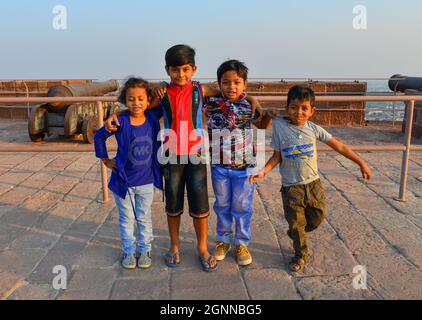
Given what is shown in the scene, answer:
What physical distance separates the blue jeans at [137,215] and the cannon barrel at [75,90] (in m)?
5.56

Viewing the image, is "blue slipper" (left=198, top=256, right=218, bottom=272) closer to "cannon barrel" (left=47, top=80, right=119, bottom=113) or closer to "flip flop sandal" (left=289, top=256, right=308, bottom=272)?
"flip flop sandal" (left=289, top=256, right=308, bottom=272)

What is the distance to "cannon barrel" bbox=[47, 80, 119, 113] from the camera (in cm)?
782

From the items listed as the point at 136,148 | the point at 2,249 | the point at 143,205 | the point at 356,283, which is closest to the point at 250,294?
the point at 356,283

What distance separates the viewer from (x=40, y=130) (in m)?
7.78

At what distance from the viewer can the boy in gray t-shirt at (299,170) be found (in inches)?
100

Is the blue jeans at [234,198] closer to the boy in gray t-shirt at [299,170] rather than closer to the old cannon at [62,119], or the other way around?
the boy in gray t-shirt at [299,170]

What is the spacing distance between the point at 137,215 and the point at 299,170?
1173 millimetres

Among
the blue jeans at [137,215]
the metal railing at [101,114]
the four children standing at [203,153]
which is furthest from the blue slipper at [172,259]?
the metal railing at [101,114]

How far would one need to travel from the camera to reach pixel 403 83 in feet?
32.4
